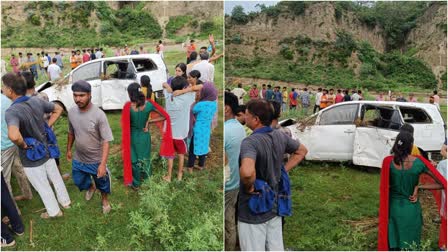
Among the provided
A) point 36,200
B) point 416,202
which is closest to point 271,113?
point 416,202

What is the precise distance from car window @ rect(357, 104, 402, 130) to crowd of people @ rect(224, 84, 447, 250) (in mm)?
2563

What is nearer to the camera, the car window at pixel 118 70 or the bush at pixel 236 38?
the car window at pixel 118 70

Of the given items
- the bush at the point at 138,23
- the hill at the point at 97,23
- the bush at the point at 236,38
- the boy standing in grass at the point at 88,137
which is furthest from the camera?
the bush at the point at 138,23

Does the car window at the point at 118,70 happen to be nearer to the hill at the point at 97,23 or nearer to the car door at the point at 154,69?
the car door at the point at 154,69

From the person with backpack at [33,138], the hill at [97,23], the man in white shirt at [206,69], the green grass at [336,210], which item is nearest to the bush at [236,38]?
the hill at [97,23]

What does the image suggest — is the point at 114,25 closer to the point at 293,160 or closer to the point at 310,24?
the point at 310,24

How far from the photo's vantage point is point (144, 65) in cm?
870

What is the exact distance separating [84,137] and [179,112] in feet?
4.22

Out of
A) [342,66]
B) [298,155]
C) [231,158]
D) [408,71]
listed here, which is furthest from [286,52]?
[298,155]

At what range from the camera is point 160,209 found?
397cm

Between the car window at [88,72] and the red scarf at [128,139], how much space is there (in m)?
3.81

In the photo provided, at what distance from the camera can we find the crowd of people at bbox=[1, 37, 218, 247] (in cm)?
370

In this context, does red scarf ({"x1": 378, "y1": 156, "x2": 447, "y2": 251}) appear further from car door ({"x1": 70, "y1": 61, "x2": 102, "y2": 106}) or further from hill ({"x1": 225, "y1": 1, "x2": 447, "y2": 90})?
hill ({"x1": 225, "y1": 1, "x2": 447, "y2": 90})

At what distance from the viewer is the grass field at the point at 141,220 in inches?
146
